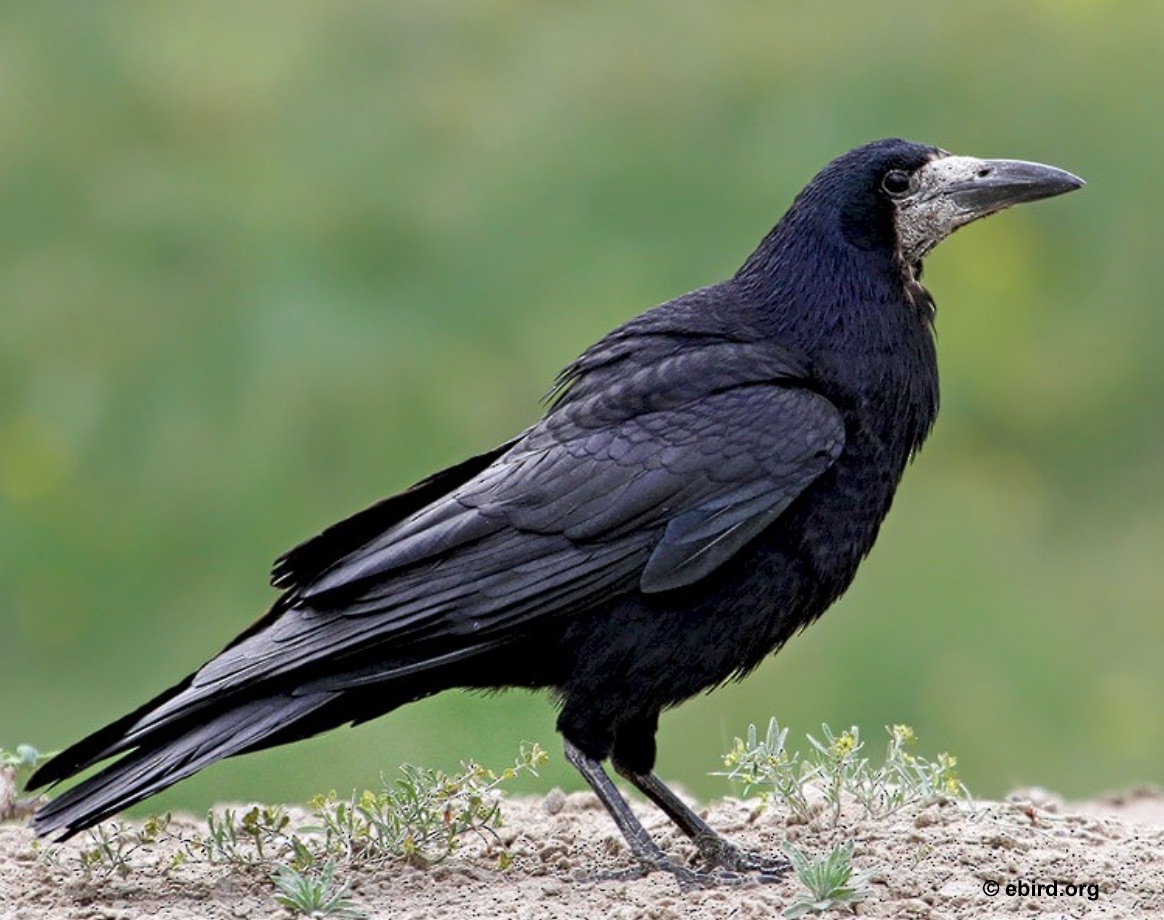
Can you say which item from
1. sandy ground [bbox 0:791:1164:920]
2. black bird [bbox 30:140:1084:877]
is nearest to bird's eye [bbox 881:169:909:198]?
black bird [bbox 30:140:1084:877]

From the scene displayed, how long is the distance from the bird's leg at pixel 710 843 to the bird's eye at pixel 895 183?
205cm

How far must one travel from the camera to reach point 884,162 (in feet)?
22.0

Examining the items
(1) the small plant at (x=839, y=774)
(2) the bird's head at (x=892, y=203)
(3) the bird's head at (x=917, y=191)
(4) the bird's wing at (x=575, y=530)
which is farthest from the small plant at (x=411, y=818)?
(3) the bird's head at (x=917, y=191)

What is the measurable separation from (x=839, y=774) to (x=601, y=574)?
931 millimetres

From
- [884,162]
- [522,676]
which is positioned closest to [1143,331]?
[884,162]

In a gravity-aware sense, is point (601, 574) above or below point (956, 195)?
below

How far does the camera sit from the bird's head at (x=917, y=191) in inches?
263

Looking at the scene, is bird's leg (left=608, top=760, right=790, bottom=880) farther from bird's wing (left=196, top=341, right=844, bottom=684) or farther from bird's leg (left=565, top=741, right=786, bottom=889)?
bird's wing (left=196, top=341, right=844, bottom=684)

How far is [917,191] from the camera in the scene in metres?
6.73

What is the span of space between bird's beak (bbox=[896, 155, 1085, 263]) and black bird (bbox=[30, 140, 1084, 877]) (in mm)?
543

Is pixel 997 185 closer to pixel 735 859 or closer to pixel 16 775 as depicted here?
pixel 735 859

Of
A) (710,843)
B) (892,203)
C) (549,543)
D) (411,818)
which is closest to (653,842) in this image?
(710,843)

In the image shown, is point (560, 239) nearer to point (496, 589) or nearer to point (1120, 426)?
point (1120, 426)

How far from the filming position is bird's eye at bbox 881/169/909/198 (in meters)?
6.71
